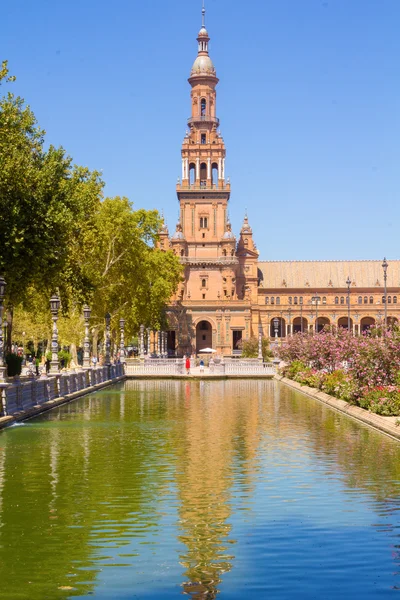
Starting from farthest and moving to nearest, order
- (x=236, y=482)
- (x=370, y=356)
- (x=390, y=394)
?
(x=370, y=356), (x=390, y=394), (x=236, y=482)

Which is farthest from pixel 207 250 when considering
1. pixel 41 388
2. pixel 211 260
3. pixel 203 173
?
pixel 41 388

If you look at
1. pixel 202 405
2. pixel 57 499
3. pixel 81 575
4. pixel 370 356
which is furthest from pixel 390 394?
pixel 81 575

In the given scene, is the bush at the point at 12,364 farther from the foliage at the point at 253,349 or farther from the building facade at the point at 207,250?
the building facade at the point at 207,250

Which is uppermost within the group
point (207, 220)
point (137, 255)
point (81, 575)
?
point (207, 220)

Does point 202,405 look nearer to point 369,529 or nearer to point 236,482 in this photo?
point 236,482

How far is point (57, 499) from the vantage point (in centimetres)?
1395

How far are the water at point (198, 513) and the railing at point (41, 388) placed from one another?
2.70 m

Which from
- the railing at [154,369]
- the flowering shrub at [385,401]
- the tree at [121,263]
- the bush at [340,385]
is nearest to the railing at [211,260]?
the tree at [121,263]

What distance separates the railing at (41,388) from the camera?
26809 mm

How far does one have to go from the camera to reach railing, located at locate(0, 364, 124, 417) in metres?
26.8

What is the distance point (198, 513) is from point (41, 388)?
2074 cm

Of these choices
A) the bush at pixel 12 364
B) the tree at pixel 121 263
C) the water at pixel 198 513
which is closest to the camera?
the water at pixel 198 513

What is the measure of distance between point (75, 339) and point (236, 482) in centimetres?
5042

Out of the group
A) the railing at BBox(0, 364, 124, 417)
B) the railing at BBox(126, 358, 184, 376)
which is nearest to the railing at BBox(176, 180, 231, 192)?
the railing at BBox(126, 358, 184, 376)
